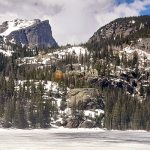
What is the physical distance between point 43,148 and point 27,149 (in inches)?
182

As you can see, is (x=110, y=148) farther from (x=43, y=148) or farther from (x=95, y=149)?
(x=43, y=148)

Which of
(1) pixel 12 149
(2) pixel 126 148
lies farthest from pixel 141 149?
(1) pixel 12 149

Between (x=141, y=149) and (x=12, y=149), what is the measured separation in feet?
80.2

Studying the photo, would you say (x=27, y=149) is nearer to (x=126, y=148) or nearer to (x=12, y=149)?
(x=12, y=149)

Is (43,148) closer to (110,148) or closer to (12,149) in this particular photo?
(12,149)

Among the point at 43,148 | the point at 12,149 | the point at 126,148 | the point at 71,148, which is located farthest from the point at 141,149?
the point at 12,149

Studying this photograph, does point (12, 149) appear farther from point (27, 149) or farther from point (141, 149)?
point (141, 149)

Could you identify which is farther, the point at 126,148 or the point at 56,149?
the point at 126,148

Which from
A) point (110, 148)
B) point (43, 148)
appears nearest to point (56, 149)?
point (43, 148)

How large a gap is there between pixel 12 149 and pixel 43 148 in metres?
7.03

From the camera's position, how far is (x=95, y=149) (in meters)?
85.1

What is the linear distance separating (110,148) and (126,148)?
332 centimetres

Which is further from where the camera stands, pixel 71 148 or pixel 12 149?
pixel 71 148

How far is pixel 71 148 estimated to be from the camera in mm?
85250
